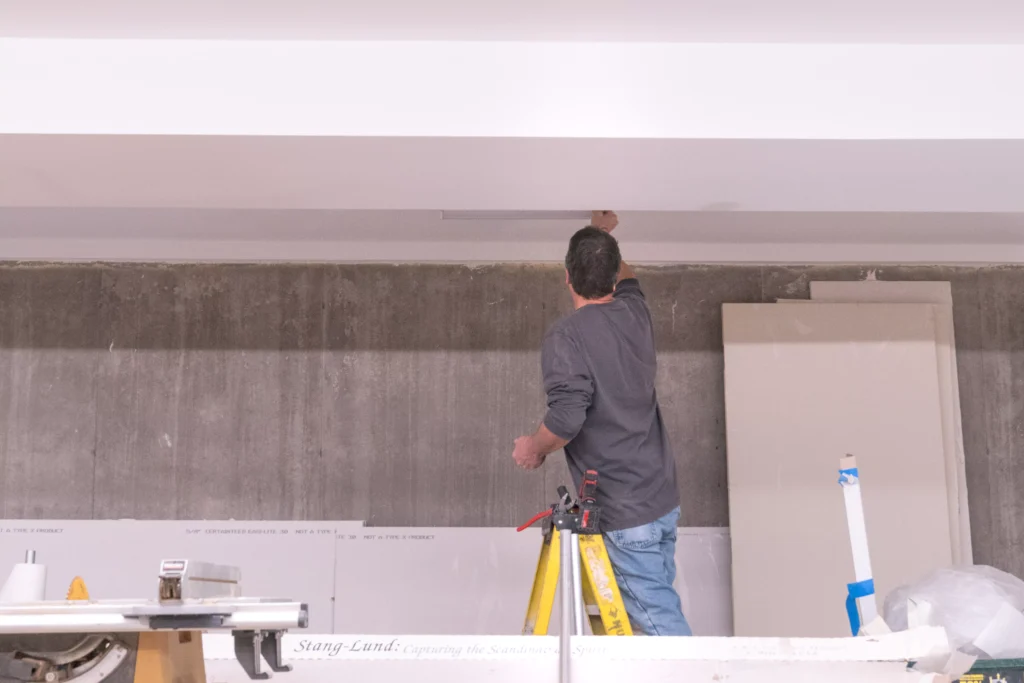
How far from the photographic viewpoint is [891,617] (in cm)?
251

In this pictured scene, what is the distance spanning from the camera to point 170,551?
4523 millimetres

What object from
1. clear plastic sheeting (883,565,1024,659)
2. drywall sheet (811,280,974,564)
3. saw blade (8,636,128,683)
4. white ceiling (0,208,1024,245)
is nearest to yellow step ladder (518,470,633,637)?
clear plastic sheeting (883,565,1024,659)

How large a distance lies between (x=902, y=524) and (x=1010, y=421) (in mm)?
895

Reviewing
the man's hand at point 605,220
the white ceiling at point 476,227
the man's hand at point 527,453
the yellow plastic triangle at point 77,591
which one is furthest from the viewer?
the white ceiling at point 476,227

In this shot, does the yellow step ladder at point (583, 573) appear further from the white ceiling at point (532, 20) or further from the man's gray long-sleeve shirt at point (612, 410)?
the white ceiling at point (532, 20)

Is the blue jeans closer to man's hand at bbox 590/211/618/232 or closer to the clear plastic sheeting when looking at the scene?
the clear plastic sheeting

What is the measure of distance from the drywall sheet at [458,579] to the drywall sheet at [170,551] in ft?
0.44

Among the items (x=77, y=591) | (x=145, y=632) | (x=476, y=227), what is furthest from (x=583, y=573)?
(x=476, y=227)

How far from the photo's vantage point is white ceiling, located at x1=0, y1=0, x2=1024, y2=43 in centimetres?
242

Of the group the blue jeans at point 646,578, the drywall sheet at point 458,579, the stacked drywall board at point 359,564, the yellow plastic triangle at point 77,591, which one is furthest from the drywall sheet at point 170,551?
the yellow plastic triangle at point 77,591

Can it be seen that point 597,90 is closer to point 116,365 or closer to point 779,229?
point 779,229

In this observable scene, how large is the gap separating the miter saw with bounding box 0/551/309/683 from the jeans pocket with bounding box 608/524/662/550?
155 centimetres

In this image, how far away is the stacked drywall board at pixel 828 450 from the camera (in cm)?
424

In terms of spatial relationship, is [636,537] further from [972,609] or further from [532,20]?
[532,20]
